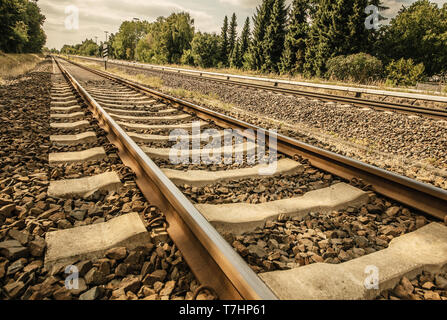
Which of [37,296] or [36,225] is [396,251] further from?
[36,225]

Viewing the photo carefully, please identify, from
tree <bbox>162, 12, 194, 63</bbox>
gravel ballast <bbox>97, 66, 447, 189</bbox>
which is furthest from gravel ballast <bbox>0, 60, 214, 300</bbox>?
tree <bbox>162, 12, 194, 63</bbox>

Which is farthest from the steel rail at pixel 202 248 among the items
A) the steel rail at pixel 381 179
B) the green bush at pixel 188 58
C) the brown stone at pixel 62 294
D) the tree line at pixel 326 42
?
the green bush at pixel 188 58

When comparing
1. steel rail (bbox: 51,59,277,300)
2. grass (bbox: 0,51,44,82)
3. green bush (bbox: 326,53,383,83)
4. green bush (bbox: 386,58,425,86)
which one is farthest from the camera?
green bush (bbox: 386,58,425,86)

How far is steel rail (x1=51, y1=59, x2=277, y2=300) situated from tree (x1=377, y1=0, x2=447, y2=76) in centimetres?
4404

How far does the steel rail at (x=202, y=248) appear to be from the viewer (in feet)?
4.19

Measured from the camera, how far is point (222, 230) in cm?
205

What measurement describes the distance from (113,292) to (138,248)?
0.34 m

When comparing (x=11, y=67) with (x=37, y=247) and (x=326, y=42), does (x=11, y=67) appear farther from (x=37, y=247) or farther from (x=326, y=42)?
(x=326, y=42)

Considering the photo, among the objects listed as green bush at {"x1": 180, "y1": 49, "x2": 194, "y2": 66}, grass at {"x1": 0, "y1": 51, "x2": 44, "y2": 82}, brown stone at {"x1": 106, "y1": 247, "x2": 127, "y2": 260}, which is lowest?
brown stone at {"x1": 106, "y1": 247, "x2": 127, "y2": 260}

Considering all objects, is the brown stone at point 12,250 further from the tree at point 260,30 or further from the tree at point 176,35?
the tree at point 176,35

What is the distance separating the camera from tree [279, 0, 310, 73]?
1334 inches

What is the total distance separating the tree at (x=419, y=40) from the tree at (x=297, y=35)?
12.4m

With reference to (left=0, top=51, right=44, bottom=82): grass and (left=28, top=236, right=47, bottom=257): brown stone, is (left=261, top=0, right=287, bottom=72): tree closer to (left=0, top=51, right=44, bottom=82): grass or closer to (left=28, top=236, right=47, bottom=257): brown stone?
(left=0, top=51, right=44, bottom=82): grass
